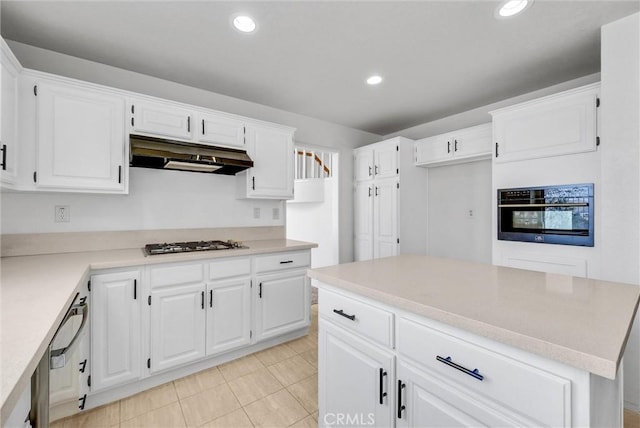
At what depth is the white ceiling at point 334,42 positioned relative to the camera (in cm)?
171

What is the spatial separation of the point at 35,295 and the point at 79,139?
130 centimetres

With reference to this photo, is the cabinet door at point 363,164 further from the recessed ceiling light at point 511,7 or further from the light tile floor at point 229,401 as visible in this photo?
the light tile floor at point 229,401

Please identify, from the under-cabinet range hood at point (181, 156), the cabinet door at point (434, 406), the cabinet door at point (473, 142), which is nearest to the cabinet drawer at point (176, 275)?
the under-cabinet range hood at point (181, 156)

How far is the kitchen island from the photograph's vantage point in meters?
0.71

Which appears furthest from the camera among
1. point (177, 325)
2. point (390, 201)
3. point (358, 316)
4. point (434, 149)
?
point (390, 201)

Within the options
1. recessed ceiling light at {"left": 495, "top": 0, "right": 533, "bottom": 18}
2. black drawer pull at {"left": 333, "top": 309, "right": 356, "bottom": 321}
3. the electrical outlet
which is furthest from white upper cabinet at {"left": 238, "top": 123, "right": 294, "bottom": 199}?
recessed ceiling light at {"left": 495, "top": 0, "right": 533, "bottom": 18}

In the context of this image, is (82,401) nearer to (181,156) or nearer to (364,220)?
(181,156)

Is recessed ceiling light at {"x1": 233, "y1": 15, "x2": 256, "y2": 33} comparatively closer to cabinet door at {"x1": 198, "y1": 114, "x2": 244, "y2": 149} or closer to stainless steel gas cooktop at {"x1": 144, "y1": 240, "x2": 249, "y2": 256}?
cabinet door at {"x1": 198, "y1": 114, "x2": 244, "y2": 149}

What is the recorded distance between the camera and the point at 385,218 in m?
3.57

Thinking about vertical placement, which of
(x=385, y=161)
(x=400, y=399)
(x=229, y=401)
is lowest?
(x=229, y=401)

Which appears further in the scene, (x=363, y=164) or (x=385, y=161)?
(x=363, y=164)

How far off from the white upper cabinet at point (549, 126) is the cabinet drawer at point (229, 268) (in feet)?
8.08

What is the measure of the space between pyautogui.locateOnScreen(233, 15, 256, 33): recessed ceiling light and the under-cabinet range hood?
0.94 meters

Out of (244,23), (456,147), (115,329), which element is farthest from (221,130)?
(456,147)
